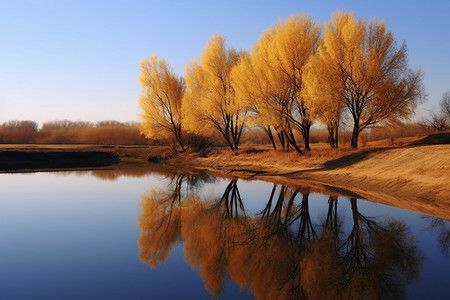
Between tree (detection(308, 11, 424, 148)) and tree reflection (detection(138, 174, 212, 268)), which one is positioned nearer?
tree reflection (detection(138, 174, 212, 268))

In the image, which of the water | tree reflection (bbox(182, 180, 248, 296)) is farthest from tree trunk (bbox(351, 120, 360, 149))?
tree reflection (bbox(182, 180, 248, 296))

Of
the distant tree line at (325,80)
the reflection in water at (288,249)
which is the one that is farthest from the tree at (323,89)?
the reflection in water at (288,249)

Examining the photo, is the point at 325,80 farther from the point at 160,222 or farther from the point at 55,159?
the point at 55,159

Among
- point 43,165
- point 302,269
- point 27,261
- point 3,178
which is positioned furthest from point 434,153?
point 43,165

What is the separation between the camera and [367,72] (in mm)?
20000

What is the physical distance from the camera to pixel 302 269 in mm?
6730

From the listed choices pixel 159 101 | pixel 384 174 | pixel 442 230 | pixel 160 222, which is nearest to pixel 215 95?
pixel 159 101

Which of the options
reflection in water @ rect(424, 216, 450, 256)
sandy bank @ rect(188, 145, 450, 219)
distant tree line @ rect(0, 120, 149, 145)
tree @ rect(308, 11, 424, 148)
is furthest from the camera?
distant tree line @ rect(0, 120, 149, 145)

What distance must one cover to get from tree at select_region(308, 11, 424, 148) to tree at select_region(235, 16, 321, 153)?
72.6 inches

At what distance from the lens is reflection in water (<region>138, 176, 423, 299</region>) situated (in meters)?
6.11

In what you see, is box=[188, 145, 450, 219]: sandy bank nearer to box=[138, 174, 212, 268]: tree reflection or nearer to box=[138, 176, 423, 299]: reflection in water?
box=[138, 176, 423, 299]: reflection in water

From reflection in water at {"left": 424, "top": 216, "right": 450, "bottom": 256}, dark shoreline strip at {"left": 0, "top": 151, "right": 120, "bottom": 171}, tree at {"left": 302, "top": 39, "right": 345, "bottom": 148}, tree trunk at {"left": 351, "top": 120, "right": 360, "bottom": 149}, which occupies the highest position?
tree at {"left": 302, "top": 39, "right": 345, "bottom": 148}

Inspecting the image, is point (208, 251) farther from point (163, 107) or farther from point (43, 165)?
point (163, 107)

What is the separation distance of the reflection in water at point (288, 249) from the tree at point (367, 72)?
32.2ft
